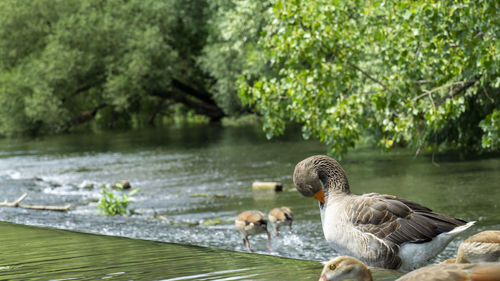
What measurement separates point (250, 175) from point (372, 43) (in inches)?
311

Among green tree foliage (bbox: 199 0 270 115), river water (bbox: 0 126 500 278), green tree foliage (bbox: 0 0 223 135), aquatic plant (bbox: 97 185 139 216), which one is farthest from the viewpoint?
green tree foliage (bbox: 0 0 223 135)

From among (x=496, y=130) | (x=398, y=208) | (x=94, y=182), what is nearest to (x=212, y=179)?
(x=94, y=182)

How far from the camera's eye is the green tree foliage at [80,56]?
50.0 metres

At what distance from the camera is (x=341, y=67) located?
17.9 metres

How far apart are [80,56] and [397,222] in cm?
4600

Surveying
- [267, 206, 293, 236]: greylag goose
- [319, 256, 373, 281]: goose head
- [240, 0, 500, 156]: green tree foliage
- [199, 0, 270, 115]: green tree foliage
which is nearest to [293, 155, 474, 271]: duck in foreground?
[319, 256, 373, 281]: goose head

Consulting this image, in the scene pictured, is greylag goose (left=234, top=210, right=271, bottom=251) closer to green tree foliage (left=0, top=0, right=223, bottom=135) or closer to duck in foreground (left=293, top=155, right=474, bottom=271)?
duck in foreground (left=293, top=155, right=474, bottom=271)

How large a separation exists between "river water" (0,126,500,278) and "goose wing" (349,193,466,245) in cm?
357

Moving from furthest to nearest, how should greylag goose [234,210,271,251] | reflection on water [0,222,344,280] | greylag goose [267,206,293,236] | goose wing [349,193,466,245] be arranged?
greylag goose [267,206,293,236] → greylag goose [234,210,271,251] → reflection on water [0,222,344,280] → goose wing [349,193,466,245]

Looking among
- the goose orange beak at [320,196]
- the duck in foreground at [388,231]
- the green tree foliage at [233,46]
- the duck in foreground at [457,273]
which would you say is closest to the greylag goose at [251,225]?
the goose orange beak at [320,196]

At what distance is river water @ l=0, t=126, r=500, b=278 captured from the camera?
1401 cm

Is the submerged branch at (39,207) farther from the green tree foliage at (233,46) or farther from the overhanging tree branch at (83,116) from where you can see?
the overhanging tree branch at (83,116)

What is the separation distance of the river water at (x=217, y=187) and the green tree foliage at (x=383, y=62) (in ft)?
6.21

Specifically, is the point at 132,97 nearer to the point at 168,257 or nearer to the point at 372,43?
the point at 372,43
